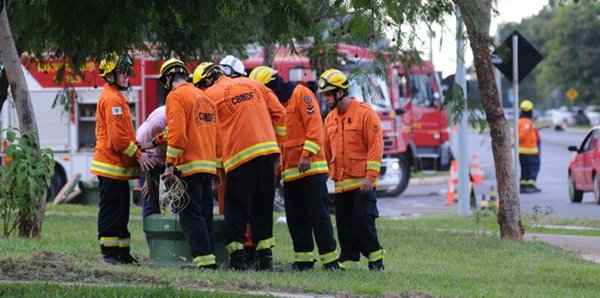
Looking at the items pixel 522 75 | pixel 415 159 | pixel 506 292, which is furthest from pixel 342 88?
pixel 415 159

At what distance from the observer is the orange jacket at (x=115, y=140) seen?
37.7 feet

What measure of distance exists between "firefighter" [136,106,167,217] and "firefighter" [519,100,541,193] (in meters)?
17.3

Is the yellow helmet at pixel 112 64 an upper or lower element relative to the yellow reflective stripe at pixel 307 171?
upper

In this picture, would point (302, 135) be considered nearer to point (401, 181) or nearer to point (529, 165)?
point (529, 165)

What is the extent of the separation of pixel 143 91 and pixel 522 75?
981 centimetres

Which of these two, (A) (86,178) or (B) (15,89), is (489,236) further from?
(A) (86,178)

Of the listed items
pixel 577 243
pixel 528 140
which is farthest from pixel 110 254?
pixel 528 140

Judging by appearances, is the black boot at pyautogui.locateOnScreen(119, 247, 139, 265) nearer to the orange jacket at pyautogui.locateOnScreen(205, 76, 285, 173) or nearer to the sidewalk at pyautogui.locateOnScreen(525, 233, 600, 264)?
the orange jacket at pyautogui.locateOnScreen(205, 76, 285, 173)

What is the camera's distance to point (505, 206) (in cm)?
1634

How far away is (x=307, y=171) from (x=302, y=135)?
0.40 meters

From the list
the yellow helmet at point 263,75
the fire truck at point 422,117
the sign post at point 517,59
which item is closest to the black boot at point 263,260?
the yellow helmet at point 263,75

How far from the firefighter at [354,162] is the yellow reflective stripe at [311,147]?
63cm

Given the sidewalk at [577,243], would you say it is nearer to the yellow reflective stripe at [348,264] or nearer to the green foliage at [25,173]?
the yellow reflective stripe at [348,264]

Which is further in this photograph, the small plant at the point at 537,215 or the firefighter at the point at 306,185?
the small plant at the point at 537,215
